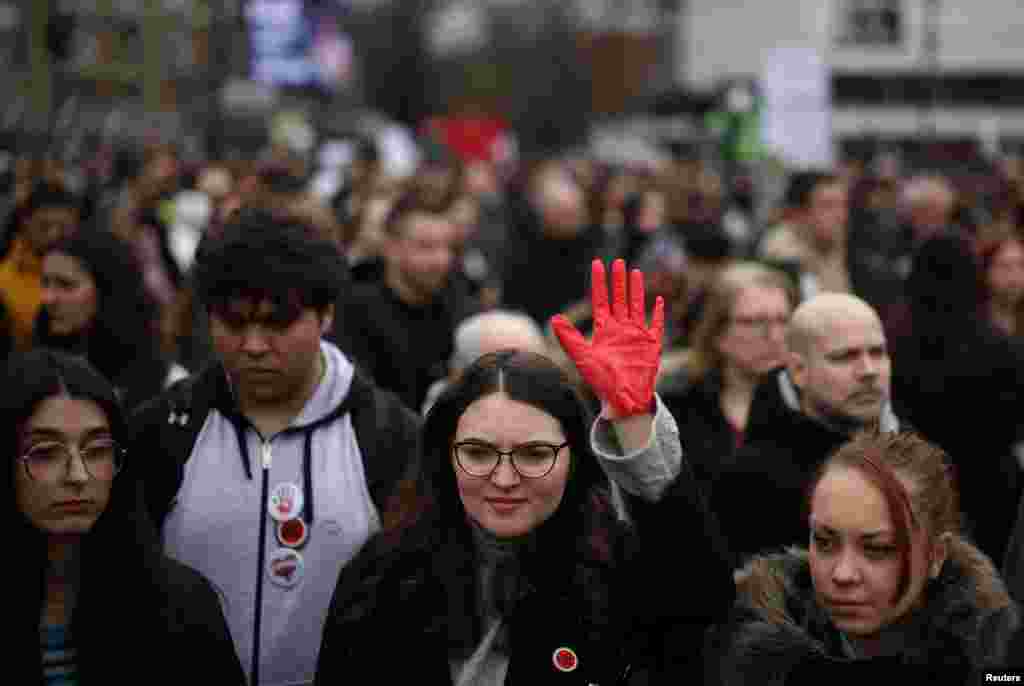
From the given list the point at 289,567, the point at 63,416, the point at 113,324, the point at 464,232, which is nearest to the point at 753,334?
the point at 113,324

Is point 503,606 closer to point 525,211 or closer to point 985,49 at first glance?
point 525,211

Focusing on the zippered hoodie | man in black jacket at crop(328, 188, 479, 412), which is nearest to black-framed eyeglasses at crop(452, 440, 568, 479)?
the zippered hoodie

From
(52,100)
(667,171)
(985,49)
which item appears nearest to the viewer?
(52,100)

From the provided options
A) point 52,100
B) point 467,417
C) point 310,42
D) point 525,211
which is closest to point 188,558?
point 467,417

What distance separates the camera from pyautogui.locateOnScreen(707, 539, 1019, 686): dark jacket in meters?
3.43

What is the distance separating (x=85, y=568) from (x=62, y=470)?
22 centimetres

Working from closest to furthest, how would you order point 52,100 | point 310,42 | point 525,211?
point 52,100, point 525,211, point 310,42

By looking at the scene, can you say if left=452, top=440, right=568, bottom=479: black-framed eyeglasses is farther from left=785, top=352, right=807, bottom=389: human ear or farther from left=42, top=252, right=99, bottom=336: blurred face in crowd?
left=42, top=252, right=99, bottom=336: blurred face in crowd

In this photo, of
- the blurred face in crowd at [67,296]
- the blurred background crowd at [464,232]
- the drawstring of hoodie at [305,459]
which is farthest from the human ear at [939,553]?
the blurred face in crowd at [67,296]

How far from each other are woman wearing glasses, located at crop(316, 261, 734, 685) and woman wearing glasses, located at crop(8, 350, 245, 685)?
1.05 feet

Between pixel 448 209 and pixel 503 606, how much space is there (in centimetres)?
432

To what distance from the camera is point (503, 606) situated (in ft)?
12.2

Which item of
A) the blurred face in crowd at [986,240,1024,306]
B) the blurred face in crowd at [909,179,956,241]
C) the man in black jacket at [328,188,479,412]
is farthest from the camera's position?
the blurred face in crowd at [909,179,956,241]

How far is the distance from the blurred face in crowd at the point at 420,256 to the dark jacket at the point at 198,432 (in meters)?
2.86
